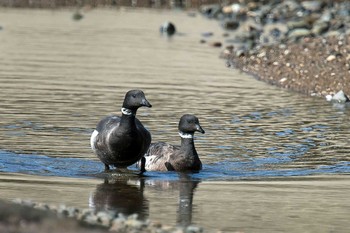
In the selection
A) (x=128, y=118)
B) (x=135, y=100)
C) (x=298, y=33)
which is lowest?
(x=298, y=33)

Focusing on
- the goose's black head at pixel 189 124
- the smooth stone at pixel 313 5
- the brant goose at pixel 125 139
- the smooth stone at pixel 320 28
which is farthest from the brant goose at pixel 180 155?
the smooth stone at pixel 313 5

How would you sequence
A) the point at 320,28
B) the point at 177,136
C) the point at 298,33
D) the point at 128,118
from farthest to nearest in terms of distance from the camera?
the point at 320,28 → the point at 298,33 → the point at 177,136 → the point at 128,118

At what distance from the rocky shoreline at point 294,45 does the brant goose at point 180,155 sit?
26.8 ft

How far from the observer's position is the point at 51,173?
1416 centimetres

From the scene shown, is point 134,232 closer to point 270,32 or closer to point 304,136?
point 304,136

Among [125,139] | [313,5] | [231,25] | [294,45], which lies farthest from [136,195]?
[313,5]

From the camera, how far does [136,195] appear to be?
12852mm

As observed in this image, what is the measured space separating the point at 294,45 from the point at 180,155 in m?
15.0

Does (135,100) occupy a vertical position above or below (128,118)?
above

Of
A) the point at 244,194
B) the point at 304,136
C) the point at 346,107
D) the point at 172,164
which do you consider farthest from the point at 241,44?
the point at 244,194

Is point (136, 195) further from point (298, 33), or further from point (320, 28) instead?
point (320, 28)

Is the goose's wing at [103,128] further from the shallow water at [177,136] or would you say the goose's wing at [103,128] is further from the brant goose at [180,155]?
the brant goose at [180,155]

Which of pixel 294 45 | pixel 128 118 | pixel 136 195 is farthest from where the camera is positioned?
pixel 294 45

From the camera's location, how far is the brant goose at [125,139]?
1458 cm
